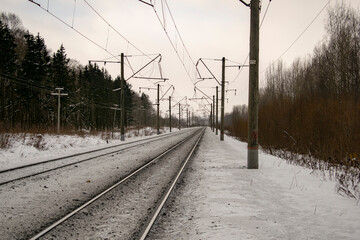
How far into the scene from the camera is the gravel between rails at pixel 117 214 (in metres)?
3.77

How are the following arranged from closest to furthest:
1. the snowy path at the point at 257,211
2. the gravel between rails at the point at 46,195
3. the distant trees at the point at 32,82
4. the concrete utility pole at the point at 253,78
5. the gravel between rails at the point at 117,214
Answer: the gravel between rails at the point at 117,214 < the snowy path at the point at 257,211 < the gravel between rails at the point at 46,195 < the concrete utility pole at the point at 253,78 < the distant trees at the point at 32,82

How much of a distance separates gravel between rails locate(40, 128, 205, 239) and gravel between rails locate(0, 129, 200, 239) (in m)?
0.40

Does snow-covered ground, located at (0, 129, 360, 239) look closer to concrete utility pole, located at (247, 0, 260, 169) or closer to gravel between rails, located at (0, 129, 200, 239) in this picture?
concrete utility pole, located at (247, 0, 260, 169)

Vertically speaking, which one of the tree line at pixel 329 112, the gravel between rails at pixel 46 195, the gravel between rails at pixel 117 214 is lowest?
the gravel between rails at pixel 46 195

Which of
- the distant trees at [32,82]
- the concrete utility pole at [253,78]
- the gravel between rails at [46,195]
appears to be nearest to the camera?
the gravel between rails at [46,195]

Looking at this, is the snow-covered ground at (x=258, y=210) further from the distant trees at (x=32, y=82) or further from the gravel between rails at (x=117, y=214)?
the distant trees at (x=32, y=82)

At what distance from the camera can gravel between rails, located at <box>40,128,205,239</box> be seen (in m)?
3.77

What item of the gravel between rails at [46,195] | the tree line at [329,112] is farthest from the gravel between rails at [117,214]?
the tree line at [329,112]

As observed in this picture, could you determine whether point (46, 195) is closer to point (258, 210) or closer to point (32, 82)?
point (258, 210)

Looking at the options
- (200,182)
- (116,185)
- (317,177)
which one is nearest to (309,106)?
(317,177)

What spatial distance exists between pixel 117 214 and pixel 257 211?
268cm

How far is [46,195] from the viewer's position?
5.77 metres

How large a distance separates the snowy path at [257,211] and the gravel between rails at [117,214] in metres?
0.41

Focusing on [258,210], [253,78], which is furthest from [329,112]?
[258,210]
